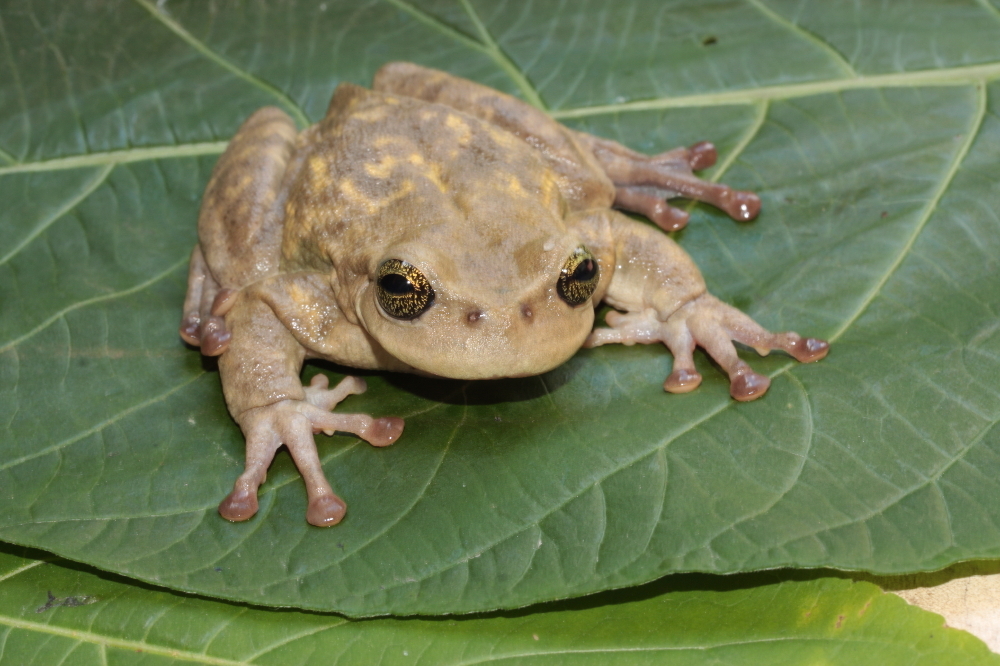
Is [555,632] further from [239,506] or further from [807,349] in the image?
[807,349]

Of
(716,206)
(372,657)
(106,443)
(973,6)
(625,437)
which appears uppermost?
(973,6)

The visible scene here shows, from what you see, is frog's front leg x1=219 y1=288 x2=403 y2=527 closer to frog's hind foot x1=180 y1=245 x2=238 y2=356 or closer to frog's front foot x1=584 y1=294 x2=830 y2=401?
frog's hind foot x1=180 y1=245 x2=238 y2=356

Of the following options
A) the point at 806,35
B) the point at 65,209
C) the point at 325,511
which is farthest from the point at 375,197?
the point at 806,35

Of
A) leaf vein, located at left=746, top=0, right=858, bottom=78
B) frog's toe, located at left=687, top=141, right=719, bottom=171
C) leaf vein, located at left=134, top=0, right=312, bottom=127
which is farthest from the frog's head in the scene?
leaf vein, located at left=746, top=0, right=858, bottom=78

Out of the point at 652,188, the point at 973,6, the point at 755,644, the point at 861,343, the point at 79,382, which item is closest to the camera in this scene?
the point at 755,644

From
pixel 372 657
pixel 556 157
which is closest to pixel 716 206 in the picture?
pixel 556 157

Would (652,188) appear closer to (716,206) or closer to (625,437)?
(716,206)

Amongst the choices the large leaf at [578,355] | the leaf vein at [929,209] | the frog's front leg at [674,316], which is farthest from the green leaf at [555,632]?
the leaf vein at [929,209]
